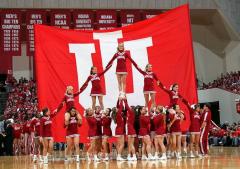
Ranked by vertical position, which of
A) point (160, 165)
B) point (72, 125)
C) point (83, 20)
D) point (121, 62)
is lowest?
point (160, 165)

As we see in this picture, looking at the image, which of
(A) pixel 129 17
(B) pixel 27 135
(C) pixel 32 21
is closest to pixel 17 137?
(B) pixel 27 135

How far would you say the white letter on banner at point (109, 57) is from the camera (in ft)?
64.4

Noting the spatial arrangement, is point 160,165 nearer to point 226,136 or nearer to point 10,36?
point 226,136

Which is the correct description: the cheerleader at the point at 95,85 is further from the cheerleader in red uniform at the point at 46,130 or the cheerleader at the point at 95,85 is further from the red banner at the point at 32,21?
the red banner at the point at 32,21

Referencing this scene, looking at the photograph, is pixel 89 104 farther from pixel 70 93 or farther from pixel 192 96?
pixel 192 96

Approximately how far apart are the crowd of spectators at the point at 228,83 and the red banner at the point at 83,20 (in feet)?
31.4

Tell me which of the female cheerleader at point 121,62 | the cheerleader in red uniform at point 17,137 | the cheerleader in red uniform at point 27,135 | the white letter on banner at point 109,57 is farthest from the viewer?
the cheerleader in red uniform at point 17,137

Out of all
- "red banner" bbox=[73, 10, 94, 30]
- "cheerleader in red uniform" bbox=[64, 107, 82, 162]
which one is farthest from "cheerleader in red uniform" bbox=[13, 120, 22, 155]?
"cheerleader in red uniform" bbox=[64, 107, 82, 162]

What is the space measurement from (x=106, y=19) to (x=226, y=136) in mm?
9527

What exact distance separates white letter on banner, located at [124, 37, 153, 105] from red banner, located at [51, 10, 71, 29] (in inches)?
455

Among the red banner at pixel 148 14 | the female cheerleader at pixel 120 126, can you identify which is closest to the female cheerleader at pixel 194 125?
the female cheerleader at pixel 120 126

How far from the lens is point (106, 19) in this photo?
3122 cm

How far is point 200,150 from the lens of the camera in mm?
18703

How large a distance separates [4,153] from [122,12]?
1077cm
